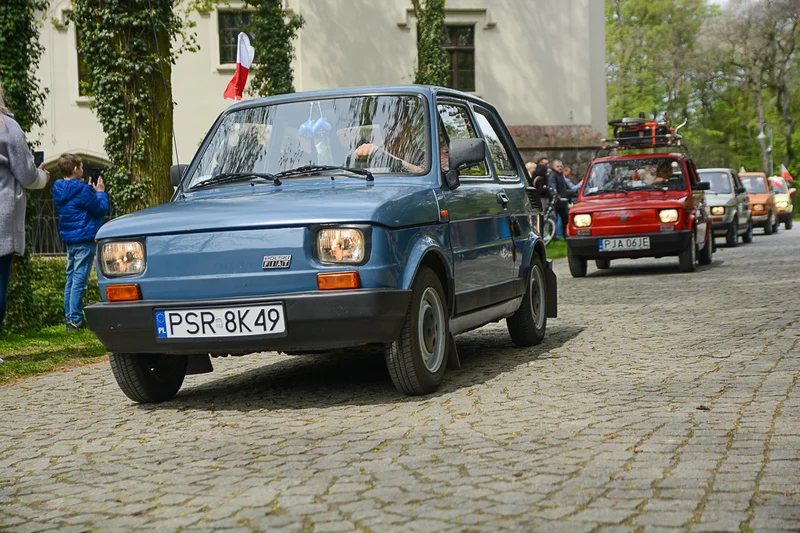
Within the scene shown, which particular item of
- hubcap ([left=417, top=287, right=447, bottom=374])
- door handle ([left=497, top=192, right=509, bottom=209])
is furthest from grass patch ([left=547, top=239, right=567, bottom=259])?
hubcap ([left=417, top=287, right=447, bottom=374])

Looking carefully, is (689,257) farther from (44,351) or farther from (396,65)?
(396,65)

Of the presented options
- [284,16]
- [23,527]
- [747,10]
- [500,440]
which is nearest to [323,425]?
[500,440]

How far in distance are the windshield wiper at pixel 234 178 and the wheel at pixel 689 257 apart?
10.7m

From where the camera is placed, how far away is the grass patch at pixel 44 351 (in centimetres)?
925

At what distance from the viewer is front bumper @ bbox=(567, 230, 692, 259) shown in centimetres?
1670

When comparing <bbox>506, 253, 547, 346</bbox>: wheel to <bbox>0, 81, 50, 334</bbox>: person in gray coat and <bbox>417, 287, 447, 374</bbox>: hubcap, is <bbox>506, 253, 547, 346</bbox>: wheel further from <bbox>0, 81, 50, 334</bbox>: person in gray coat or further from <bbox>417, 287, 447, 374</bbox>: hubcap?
<bbox>0, 81, 50, 334</bbox>: person in gray coat

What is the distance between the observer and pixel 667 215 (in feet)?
54.9

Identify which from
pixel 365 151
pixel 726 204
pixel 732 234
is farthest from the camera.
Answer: pixel 732 234

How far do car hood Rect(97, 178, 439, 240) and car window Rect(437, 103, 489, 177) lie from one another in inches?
35.3

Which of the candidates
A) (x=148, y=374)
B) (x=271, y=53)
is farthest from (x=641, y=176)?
(x=271, y=53)

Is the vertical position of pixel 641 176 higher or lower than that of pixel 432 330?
higher

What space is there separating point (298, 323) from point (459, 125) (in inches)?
96.9

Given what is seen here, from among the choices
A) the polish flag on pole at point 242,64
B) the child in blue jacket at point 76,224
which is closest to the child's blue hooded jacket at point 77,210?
the child in blue jacket at point 76,224

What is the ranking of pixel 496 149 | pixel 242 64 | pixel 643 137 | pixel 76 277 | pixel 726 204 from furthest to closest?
pixel 726 204
pixel 643 137
pixel 242 64
pixel 76 277
pixel 496 149
